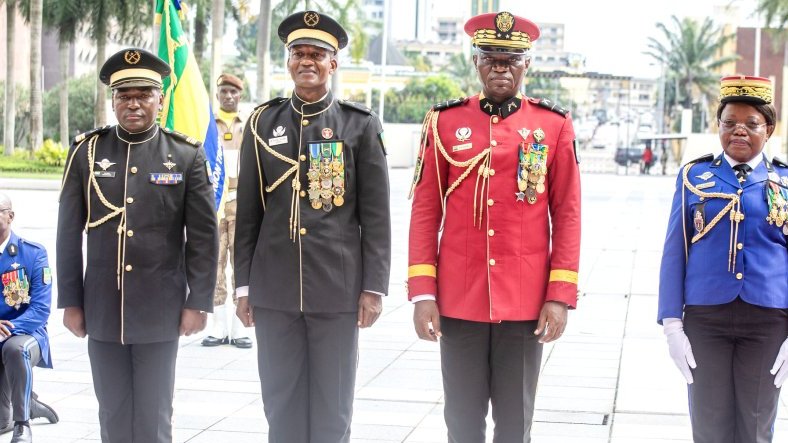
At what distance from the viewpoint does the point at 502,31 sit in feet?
14.8

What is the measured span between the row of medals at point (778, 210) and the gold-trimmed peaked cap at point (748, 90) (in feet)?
1.20

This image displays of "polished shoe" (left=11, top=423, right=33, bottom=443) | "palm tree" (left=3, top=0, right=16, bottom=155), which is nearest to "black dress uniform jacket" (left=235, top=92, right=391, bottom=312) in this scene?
"polished shoe" (left=11, top=423, right=33, bottom=443)

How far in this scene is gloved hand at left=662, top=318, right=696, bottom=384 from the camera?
4633 mm

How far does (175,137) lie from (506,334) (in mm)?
1692

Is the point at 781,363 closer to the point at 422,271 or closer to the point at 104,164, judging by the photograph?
the point at 422,271

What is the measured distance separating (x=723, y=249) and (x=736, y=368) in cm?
47

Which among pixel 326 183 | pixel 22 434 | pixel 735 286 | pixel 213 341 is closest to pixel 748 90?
pixel 735 286

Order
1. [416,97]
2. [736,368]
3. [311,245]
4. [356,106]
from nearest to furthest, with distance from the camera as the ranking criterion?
1. [736,368]
2. [311,245]
3. [356,106]
4. [416,97]

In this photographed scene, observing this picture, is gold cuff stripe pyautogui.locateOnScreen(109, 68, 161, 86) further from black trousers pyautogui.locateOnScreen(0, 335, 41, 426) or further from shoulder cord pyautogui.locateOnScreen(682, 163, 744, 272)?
shoulder cord pyautogui.locateOnScreen(682, 163, 744, 272)

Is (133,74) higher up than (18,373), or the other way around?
(133,74)

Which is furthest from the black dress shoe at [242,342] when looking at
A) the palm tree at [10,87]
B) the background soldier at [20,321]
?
the palm tree at [10,87]

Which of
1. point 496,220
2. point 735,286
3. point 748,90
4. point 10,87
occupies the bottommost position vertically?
point 735,286

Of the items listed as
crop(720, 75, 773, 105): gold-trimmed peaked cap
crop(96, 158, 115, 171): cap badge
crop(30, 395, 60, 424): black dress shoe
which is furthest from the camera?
crop(30, 395, 60, 424): black dress shoe

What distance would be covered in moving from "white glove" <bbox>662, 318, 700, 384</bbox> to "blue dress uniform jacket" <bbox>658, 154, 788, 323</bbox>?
0.13 ft
